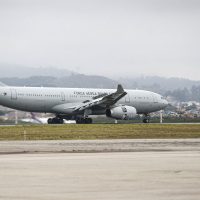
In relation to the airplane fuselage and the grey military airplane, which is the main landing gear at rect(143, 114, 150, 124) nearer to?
the airplane fuselage

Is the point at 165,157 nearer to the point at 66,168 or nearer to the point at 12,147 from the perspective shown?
the point at 66,168

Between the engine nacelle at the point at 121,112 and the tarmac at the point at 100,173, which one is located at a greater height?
the engine nacelle at the point at 121,112

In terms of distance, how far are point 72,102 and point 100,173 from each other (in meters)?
57.1

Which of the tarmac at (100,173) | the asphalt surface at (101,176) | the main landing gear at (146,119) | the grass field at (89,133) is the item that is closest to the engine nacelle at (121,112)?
the main landing gear at (146,119)

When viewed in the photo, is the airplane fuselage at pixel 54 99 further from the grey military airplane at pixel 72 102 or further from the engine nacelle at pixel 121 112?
the engine nacelle at pixel 121 112

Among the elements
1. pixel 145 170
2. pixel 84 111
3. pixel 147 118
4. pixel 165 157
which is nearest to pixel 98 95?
pixel 84 111

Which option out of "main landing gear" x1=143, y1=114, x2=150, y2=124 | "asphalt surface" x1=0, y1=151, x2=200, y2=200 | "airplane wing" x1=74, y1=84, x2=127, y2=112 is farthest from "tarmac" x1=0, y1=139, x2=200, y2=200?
"main landing gear" x1=143, y1=114, x2=150, y2=124

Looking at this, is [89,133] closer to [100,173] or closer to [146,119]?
[100,173]

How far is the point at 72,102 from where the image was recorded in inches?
3091

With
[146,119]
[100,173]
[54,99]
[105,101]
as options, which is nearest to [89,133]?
[105,101]

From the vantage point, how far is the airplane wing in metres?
76.3

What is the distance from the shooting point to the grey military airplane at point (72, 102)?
7475 cm

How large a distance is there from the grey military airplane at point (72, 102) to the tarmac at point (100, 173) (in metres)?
42.4

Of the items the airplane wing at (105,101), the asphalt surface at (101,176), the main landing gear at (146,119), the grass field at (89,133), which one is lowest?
the asphalt surface at (101,176)
